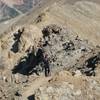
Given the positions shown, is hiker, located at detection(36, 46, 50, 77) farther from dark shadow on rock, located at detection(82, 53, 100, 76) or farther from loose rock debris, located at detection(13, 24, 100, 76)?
dark shadow on rock, located at detection(82, 53, 100, 76)

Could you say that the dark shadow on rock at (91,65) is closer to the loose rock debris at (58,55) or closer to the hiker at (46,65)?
the loose rock debris at (58,55)

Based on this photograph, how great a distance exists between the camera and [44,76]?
3003 centimetres

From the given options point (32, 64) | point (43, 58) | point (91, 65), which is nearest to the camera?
point (91, 65)

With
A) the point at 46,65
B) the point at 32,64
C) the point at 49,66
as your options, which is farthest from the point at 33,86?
the point at 32,64

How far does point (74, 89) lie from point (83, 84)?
2.94 ft

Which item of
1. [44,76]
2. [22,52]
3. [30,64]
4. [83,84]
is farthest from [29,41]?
[83,84]

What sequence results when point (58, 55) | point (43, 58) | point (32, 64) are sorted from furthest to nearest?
point (32, 64)
point (43, 58)
point (58, 55)

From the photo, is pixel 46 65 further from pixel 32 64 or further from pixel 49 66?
pixel 32 64

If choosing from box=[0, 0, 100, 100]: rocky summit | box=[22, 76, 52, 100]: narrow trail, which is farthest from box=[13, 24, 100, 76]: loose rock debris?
box=[22, 76, 52, 100]: narrow trail

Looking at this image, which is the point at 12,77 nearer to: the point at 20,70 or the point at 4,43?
the point at 20,70

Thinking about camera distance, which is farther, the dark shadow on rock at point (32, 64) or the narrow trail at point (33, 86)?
the dark shadow on rock at point (32, 64)

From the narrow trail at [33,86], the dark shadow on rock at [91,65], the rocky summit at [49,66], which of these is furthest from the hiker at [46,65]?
the dark shadow on rock at [91,65]

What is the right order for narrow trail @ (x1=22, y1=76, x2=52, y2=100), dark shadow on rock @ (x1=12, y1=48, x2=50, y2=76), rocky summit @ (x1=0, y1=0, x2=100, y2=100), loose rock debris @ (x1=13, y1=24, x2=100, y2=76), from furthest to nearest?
dark shadow on rock @ (x1=12, y1=48, x2=50, y2=76) → loose rock debris @ (x1=13, y1=24, x2=100, y2=76) → narrow trail @ (x1=22, y1=76, x2=52, y2=100) → rocky summit @ (x1=0, y1=0, x2=100, y2=100)

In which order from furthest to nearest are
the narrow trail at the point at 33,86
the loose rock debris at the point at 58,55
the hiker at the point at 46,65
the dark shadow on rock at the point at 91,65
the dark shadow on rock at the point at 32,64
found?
1. the dark shadow on rock at the point at 32,64
2. the loose rock debris at the point at 58,55
3. the hiker at the point at 46,65
4. the dark shadow on rock at the point at 91,65
5. the narrow trail at the point at 33,86
